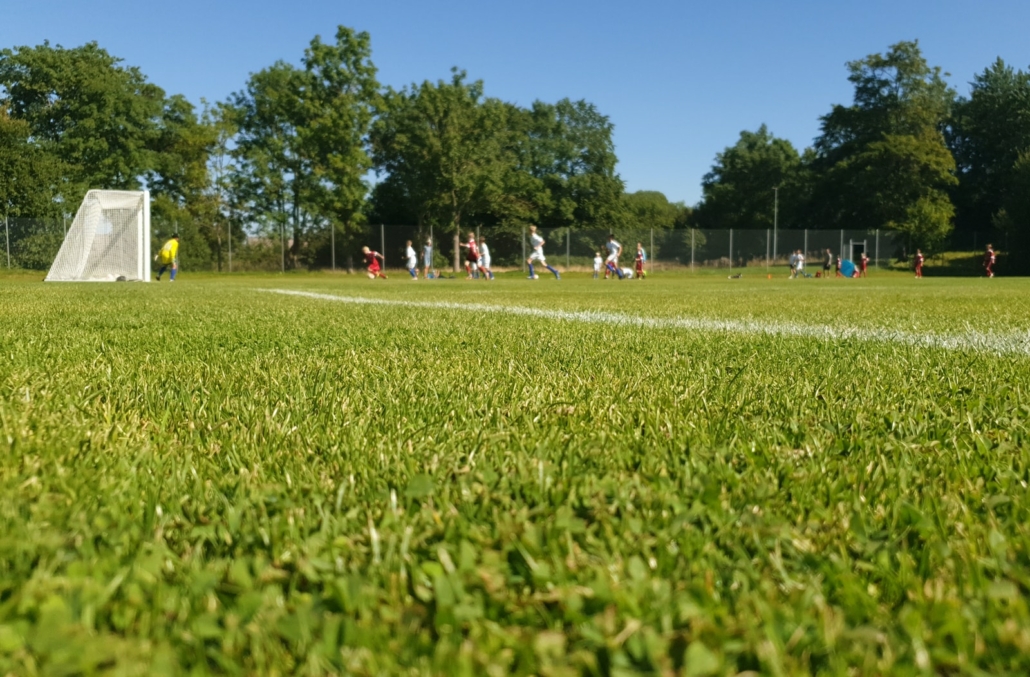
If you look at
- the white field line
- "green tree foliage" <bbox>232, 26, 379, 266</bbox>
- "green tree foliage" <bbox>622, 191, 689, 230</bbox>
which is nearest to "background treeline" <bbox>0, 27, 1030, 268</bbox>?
"green tree foliage" <bbox>232, 26, 379, 266</bbox>

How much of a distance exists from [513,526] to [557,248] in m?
43.5

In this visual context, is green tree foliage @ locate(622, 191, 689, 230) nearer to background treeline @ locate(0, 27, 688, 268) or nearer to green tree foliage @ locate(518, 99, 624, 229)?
green tree foliage @ locate(518, 99, 624, 229)

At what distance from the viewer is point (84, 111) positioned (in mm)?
50969

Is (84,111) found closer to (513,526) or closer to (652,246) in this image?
(652,246)

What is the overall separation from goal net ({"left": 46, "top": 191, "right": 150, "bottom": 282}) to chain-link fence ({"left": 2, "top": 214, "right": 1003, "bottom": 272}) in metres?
12.2

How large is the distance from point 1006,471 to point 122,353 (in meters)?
3.74

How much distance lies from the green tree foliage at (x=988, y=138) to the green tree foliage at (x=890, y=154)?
101 inches

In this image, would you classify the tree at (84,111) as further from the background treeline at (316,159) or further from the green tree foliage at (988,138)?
the green tree foliage at (988,138)

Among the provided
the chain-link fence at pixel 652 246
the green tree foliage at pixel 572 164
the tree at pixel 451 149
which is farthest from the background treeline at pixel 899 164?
the tree at pixel 451 149

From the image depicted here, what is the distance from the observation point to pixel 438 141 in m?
53.6

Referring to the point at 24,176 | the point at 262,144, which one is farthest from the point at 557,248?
the point at 24,176

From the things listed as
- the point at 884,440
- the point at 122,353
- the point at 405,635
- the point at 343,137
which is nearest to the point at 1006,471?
the point at 884,440

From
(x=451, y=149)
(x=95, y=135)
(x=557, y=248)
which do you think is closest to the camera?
(x=557, y=248)

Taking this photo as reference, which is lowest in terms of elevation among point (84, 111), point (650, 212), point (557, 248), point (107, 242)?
point (107, 242)
